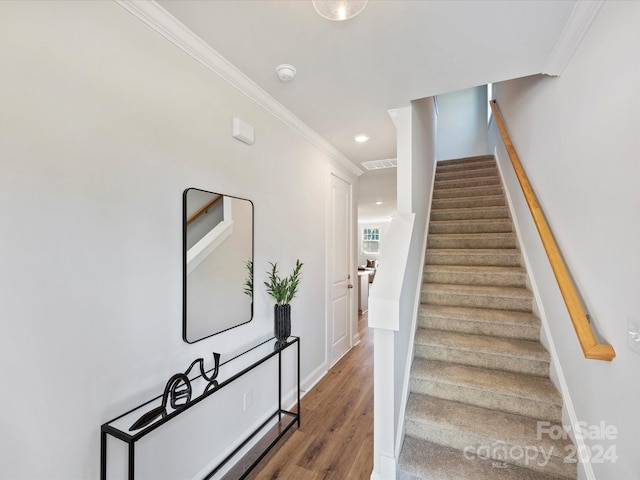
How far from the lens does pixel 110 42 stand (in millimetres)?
1161

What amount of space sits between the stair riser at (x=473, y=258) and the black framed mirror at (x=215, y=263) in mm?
2051

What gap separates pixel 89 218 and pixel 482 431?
7.62ft

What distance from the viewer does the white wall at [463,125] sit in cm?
519

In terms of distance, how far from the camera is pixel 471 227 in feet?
10.6

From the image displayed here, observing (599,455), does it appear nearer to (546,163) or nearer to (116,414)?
(546,163)

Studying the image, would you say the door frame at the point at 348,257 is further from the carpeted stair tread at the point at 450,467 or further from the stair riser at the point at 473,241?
the carpeted stair tread at the point at 450,467

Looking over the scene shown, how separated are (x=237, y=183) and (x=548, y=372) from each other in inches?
98.3

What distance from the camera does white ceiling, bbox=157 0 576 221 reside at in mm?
1307

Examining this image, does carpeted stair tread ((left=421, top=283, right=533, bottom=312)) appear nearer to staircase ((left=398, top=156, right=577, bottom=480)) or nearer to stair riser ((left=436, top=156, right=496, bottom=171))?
staircase ((left=398, top=156, right=577, bottom=480))

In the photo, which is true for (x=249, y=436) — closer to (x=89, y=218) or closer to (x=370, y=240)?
(x=89, y=218)

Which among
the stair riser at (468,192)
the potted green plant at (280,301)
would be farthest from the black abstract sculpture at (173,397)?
the stair riser at (468,192)

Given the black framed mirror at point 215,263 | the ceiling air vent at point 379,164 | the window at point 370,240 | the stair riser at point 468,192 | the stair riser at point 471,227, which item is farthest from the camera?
the window at point 370,240

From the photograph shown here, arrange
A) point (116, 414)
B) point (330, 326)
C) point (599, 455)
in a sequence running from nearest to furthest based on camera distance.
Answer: point (116, 414) → point (599, 455) → point (330, 326)

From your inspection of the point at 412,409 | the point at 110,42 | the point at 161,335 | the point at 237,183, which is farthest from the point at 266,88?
the point at 412,409
